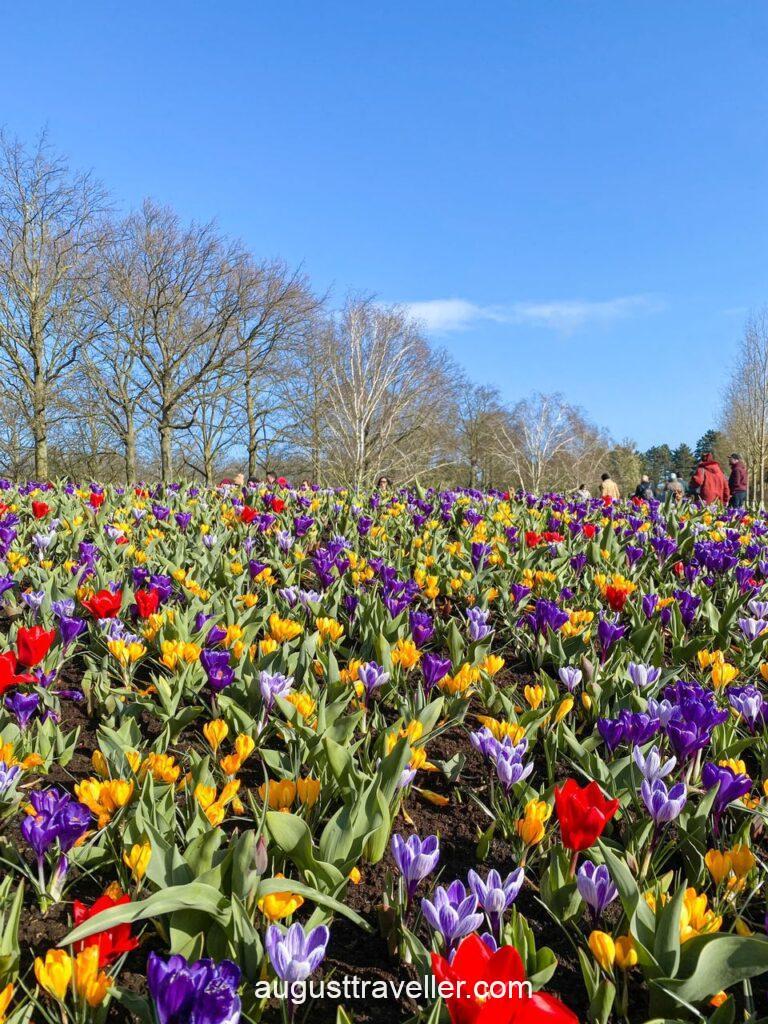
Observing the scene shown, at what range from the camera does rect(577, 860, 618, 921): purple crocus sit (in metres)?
1.47

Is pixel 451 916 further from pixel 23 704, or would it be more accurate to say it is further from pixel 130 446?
pixel 130 446

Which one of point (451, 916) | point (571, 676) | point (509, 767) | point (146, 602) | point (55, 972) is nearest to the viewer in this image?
point (55, 972)

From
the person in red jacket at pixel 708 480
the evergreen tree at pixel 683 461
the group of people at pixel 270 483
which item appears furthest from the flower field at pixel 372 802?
the evergreen tree at pixel 683 461

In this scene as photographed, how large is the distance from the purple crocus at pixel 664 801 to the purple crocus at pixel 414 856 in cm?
52

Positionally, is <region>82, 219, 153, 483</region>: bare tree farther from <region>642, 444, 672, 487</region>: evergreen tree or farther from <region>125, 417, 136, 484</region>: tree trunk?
<region>642, 444, 672, 487</region>: evergreen tree

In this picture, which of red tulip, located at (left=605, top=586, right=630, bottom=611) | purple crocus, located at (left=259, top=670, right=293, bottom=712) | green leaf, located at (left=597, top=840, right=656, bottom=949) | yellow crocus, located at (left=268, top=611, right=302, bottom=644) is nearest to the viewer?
green leaf, located at (left=597, top=840, right=656, bottom=949)

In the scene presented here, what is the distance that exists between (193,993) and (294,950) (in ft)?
0.83

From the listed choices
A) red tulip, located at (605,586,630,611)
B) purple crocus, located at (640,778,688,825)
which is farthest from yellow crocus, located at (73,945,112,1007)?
red tulip, located at (605,586,630,611)

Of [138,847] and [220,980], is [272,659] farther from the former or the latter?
[220,980]

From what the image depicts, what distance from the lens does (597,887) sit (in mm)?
1472

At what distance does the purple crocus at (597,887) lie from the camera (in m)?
1.47

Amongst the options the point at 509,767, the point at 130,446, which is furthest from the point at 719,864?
the point at 130,446

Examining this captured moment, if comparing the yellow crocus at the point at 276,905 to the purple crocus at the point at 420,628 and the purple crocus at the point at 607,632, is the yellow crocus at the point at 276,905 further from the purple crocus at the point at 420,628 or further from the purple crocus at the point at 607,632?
the purple crocus at the point at 607,632

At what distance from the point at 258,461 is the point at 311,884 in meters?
37.3
